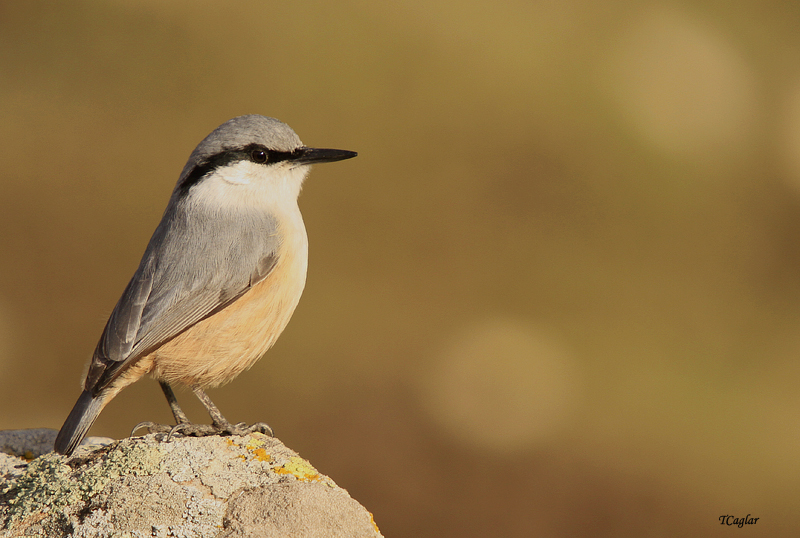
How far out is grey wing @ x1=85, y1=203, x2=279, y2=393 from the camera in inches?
119

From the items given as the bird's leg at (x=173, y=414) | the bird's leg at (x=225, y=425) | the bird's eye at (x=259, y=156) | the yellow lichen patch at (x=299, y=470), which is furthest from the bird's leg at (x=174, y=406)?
the bird's eye at (x=259, y=156)

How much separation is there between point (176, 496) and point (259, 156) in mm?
2040

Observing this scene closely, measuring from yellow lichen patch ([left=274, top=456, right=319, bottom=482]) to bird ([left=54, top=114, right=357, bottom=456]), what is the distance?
49cm

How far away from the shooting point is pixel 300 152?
3.74 m

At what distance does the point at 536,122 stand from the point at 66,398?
21.2ft

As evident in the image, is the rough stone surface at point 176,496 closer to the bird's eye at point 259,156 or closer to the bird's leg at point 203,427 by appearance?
the bird's leg at point 203,427

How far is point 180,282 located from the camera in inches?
126

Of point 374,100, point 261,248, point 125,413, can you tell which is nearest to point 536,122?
point 374,100

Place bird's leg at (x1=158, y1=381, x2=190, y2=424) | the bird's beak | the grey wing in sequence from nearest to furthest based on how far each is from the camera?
the grey wing
bird's leg at (x1=158, y1=381, x2=190, y2=424)
the bird's beak

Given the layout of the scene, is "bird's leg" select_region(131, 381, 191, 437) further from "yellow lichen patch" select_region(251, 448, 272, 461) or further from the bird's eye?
the bird's eye

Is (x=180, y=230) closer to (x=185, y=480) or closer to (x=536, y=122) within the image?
(x=185, y=480)

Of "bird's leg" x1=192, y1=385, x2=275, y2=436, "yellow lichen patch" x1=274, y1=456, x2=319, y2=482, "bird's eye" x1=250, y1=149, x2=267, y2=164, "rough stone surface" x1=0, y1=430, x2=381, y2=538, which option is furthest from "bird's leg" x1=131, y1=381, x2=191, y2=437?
"bird's eye" x1=250, y1=149, x2=267, y2=164

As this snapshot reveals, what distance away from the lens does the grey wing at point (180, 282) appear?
9.95 feet

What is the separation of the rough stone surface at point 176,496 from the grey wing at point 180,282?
49 cm
